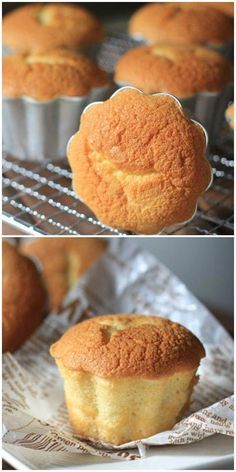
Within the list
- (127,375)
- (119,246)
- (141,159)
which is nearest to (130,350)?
(127,375)

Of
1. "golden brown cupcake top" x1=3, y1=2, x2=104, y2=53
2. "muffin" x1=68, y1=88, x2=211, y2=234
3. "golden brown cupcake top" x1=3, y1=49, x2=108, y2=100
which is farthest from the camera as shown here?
"golden brown cupcake top" x1=3, y1=2, x2=104, y2=53

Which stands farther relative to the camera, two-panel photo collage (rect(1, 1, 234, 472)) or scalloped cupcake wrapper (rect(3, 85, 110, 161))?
scalloped cupcake wrapper (rect(3, 85, 110, 161))

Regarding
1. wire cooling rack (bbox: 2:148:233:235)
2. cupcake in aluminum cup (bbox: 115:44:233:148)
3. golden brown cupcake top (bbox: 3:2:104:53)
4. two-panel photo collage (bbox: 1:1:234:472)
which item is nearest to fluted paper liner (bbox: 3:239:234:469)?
two-panel photo collage (bbox: 1:1:234:472)

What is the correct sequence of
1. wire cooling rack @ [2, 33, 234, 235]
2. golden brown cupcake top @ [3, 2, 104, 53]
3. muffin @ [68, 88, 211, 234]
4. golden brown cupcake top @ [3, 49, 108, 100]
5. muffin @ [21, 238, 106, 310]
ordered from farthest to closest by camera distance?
1. golden brown cupcake top @ [3, 2, 104, 53]
2. muffin @ [21, 238, 106, 310]
3. golden brown cupcake top @ [3, 49, 108, 100]
4. wire cooling rack @ [2, 33, 234, 235]
5. muffin @ [68, 88, 211, 234]

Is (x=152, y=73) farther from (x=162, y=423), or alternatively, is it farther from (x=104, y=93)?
(x=162, y=423)

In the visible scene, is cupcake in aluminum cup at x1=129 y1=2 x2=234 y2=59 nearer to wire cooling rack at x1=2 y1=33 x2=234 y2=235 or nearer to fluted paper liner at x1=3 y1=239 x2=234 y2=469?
wire cooling rack at x1=2 y1=33 x2=234 y2=235

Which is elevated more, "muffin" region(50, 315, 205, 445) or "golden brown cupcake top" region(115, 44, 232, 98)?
"golden brown cupcake top" region(115, 44, 232, 98)

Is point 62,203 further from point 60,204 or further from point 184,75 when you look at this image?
point 184,75

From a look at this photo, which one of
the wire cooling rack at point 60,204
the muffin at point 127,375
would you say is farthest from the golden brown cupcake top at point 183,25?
the muffin at point 127,375
